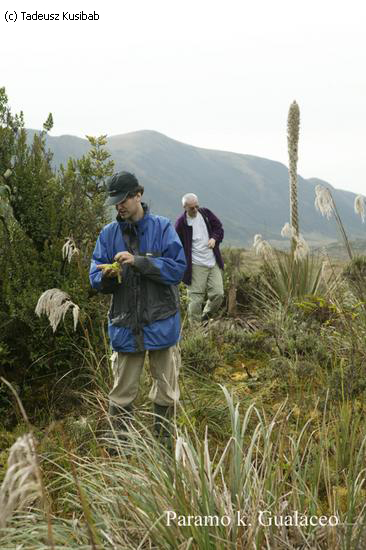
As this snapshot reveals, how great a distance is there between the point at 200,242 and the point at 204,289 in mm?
680

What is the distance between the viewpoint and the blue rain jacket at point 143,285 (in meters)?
4.07

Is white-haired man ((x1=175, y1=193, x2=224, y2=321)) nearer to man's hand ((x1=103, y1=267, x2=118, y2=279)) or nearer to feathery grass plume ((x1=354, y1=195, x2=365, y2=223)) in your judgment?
feathery grass plume ((x1=354, y1=195, x2=365, y2=223))

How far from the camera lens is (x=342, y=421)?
143 inches

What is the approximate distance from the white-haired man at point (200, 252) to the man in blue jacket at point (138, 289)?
4.21m

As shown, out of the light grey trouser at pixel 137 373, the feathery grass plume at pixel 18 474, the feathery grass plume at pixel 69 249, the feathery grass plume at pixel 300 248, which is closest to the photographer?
the feathery grass plume at pixel 18 474

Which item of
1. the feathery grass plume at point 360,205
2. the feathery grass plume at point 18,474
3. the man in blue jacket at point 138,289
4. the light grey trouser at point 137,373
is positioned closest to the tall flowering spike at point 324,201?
the feathery grass plume at point 360,205

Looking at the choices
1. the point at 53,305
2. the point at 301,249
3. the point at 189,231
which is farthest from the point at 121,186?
the point at 301,249

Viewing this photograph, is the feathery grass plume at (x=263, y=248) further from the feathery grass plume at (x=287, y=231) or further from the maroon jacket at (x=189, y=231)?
the maroon jacket at (x=189, y=231)

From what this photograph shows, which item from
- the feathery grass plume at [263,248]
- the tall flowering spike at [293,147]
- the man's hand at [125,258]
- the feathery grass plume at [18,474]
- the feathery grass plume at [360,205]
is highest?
the tall flowering spike at [293,147]

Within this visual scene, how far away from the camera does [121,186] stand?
3.97 meters

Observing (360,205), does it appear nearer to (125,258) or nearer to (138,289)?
(138,289)

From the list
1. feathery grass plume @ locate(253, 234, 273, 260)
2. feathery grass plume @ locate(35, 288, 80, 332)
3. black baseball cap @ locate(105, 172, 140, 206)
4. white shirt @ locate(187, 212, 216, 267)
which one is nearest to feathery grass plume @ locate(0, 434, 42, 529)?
feathery grass plume @ locate(35, 288, 80, 332)

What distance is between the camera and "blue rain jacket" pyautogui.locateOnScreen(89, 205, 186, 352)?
4.07 metres

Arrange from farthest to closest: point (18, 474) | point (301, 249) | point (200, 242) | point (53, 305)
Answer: point (200, 242) < point (301, 249) < point (53, 305) < point (18, 474)
